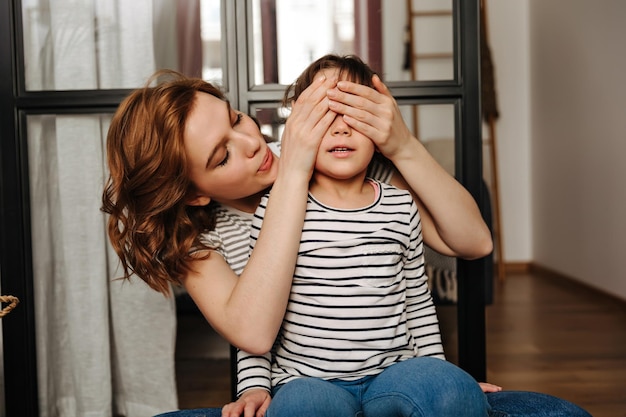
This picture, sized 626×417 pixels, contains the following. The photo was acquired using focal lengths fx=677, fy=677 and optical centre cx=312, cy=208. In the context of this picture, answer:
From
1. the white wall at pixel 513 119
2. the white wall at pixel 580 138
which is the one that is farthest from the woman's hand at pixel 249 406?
the white wall at pixel 513 119

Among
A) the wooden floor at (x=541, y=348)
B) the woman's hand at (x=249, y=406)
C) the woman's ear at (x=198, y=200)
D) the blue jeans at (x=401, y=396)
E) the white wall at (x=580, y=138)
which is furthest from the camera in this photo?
the white wall at (x=580, y=138)

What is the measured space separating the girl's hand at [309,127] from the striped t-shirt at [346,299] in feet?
0.30

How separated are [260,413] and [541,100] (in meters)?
4.16

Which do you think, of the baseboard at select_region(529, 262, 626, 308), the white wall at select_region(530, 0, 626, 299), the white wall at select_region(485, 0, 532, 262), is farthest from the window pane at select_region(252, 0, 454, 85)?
the white wall at select_region(485, 0, 532, 262)

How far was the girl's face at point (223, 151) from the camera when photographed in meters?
1.31

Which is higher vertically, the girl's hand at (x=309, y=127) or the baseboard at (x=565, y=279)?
the girl's hand at (x=309, y=127)

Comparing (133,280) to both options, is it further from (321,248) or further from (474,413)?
(474,413)

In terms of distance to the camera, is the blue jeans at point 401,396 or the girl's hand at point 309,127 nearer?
the blue jeans at point 401,396

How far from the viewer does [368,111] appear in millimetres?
1252

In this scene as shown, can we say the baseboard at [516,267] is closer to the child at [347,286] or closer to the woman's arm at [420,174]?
the woman's arm at [420,174]

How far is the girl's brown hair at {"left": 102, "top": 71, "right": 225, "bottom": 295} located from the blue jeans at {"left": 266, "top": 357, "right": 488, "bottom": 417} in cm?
37

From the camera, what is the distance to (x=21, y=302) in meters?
1.63

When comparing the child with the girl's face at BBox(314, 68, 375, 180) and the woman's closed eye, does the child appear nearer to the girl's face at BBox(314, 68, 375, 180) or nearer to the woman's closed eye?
the girl's face at BBox(314, 68, 375, 180)

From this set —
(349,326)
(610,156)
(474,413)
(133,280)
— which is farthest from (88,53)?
(610,156)
